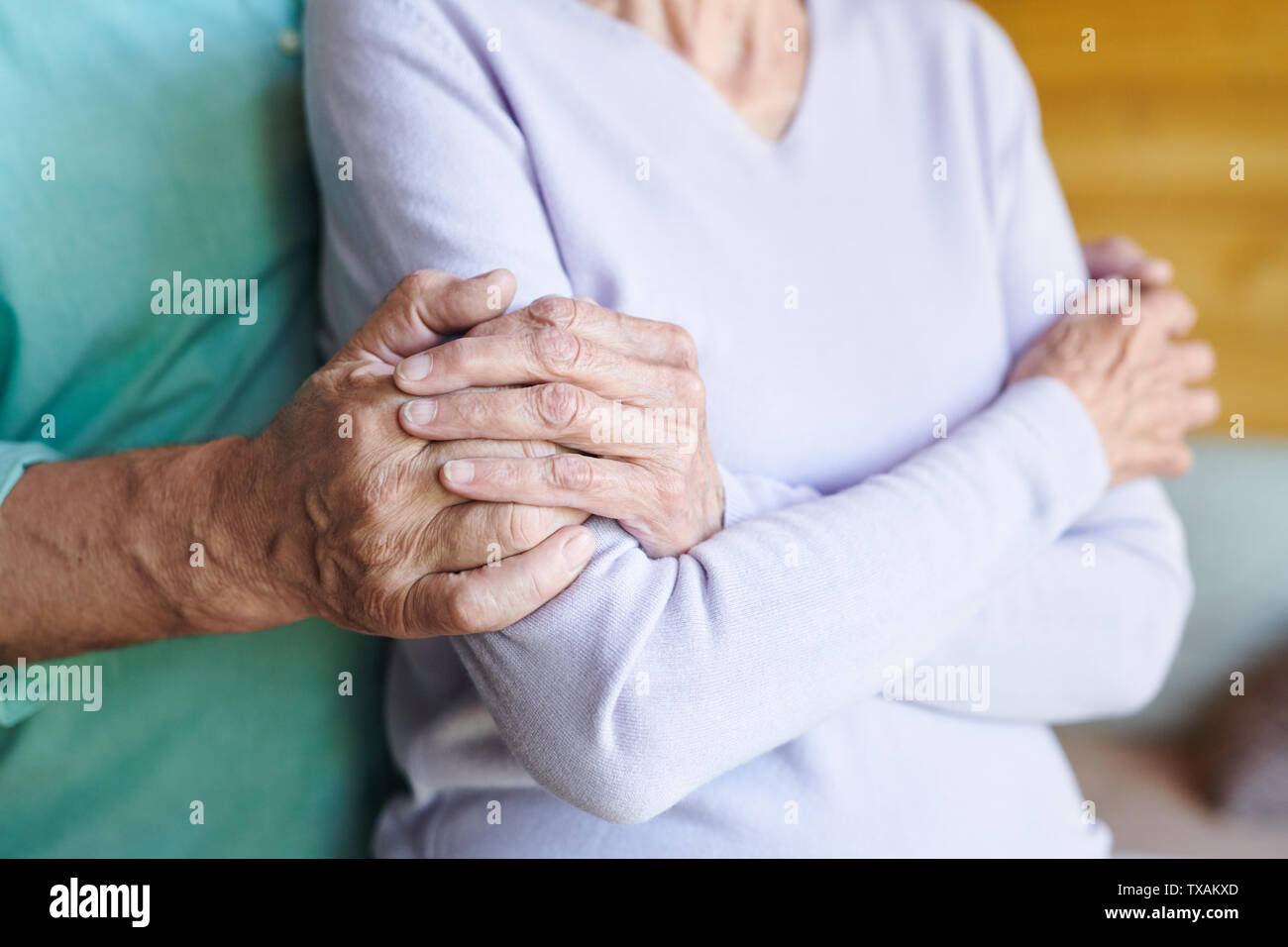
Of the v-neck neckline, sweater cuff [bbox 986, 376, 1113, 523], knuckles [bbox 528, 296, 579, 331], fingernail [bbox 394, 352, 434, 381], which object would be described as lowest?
sweater cuff [bbox 986, 376, 1113, 523]

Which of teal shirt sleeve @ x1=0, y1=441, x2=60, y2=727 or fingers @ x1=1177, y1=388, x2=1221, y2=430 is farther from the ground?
fingers @ x1=1177, y1=388, x2=1221, y2=430

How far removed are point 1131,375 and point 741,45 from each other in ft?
1.66

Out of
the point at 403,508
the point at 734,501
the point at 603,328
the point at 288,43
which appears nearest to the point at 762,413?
the point at 734,501

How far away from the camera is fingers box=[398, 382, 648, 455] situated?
0.63 metres

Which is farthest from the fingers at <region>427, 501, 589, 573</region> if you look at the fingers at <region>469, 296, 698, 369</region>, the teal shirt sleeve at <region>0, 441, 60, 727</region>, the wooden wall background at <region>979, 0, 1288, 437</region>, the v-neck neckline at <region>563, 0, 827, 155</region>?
the wooden wall background at <region>979, 0, 1288, 437</region>

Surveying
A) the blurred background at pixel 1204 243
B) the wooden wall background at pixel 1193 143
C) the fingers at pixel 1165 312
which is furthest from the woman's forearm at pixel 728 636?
the wooden wall background at pixel 1193 143

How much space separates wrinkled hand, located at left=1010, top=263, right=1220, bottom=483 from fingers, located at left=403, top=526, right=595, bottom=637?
21.2 inches

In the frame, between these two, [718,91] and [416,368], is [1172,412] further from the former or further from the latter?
[416,368]

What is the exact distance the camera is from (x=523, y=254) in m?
0.74

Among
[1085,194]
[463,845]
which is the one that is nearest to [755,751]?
[463,845]

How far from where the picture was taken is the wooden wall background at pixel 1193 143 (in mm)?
1628

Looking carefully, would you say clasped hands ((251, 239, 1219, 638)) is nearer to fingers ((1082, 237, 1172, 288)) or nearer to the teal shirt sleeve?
the teal shirt sleeve

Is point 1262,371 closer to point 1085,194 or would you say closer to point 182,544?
point 1085,194
